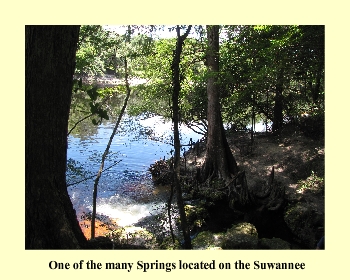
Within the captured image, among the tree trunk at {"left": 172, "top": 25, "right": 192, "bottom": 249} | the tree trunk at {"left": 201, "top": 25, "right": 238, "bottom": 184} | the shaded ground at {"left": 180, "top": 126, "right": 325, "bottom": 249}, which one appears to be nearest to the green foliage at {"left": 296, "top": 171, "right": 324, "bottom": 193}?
the shaded ground at {"left": 180, "top": 126, "right": 325, "bottom": 249}

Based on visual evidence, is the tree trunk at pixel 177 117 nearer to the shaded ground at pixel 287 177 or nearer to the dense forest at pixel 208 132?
the dense forest at pixel 208 132

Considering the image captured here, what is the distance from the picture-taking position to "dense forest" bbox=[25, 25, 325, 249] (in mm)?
3471

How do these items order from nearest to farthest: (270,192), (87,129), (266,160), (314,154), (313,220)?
(313,220) < (270,192) < (314,154) < (266,160) < (87,129)

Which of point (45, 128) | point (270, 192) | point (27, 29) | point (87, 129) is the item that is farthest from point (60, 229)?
point (87, 129)

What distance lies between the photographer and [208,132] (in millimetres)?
11531

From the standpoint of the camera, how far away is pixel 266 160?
12.9m

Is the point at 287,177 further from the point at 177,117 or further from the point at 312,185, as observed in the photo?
the point at 177,117

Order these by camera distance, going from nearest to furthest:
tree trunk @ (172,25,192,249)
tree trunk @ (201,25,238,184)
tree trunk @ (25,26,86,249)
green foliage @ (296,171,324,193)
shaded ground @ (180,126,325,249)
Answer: tree trunk @ (25,26,86,249) < tree trunk @ (172,25,192,249) < shaded ground @ (180,126,325,249) < green foliage @ (296,171,324,193) < tree trunk @ (201,25,238,184)

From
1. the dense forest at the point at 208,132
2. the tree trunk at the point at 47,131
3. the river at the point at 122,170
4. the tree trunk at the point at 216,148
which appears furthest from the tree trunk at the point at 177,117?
the tree trunk at the point at 216,148

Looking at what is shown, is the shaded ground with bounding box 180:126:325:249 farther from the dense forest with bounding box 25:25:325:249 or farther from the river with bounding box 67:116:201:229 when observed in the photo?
the river with bounding box 67:116:201:229

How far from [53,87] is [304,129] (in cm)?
1324

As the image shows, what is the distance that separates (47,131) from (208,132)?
8507 millimetres

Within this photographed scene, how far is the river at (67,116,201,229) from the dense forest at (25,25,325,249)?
28.5 inches
